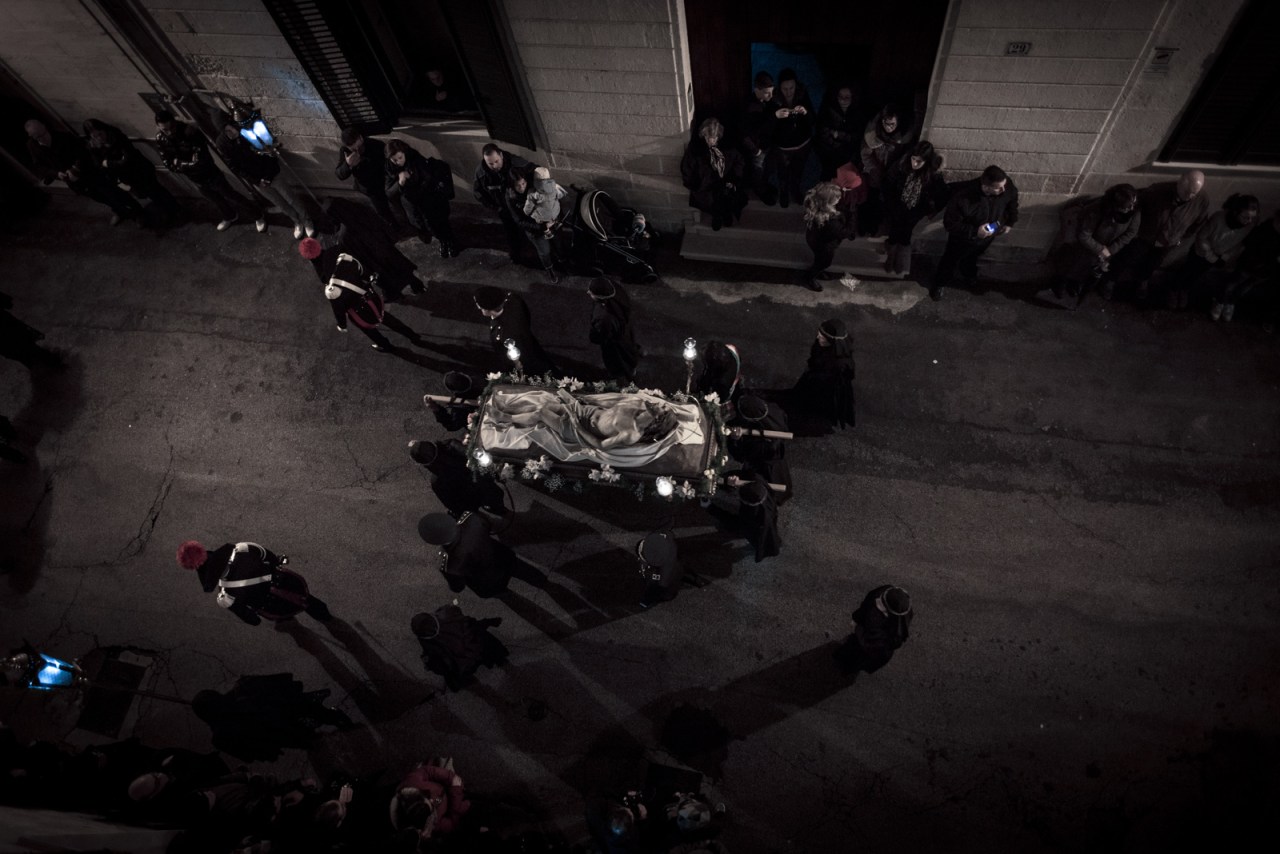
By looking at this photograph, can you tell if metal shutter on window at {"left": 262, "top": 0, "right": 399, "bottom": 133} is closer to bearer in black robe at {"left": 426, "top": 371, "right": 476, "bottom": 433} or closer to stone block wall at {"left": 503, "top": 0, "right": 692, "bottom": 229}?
stone block wall at {"left": 503, "top": 0, "right": 692, "bottom": 229}

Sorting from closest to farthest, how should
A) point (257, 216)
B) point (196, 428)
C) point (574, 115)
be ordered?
point (574, 115) → point (196, 428) → point (257, 216)

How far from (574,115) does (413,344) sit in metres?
3.69

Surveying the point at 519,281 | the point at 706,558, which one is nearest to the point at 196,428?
the point at 519,281

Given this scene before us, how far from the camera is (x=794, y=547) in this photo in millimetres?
8000

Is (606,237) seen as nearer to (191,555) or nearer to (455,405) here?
(455,405)

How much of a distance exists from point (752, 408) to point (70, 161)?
1030 cm

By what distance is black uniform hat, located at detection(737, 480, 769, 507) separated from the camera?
6930 mm

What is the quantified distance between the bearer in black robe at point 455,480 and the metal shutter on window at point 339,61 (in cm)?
461

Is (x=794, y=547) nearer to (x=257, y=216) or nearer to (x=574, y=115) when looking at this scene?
(x=574, y=115)

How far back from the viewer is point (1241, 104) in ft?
23.5

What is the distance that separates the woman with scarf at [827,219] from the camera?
820cm

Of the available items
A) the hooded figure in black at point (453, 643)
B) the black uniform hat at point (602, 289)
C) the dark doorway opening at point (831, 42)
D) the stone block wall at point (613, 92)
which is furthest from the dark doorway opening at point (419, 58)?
the hooded figure in black at point (453, 643)

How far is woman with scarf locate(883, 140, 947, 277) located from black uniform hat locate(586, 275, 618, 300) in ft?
11.5

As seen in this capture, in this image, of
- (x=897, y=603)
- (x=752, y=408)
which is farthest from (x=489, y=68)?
(x=897, y=603)
